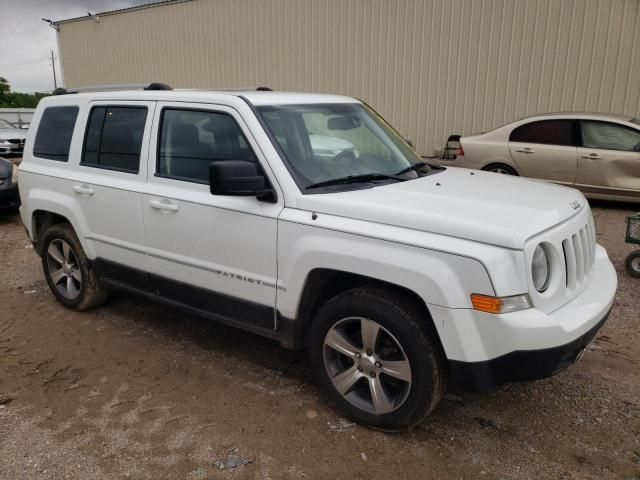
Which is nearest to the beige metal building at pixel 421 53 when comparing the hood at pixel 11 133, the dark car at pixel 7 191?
the hood at pixel 11 133

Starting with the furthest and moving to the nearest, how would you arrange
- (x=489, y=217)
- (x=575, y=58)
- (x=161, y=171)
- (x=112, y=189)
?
(x=575, y=58)
(x=112, y=189)
(x=161, y=171)
(x=489, y=217)

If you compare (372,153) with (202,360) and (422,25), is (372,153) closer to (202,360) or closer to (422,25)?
(202,360)

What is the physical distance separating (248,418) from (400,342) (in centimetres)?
110

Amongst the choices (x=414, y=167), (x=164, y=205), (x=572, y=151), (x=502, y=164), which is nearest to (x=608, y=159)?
(x=572, y=151)

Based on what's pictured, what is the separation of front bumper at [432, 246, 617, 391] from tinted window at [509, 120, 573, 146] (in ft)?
22.4

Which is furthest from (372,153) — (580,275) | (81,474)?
(81,474)

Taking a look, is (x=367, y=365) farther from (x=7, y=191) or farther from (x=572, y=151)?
(x=7, y=191)

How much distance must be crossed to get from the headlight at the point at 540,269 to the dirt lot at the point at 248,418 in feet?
3.14

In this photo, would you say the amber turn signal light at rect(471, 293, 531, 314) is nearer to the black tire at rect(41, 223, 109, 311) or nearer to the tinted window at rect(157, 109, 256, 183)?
the tinted window at rect(157, 109, 256, 183)

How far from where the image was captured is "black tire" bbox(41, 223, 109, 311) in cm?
471

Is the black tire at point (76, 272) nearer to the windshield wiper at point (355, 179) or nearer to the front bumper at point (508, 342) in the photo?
the windshield wiper at point (355, 179)

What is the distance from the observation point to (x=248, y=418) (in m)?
3.30

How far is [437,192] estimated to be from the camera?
3.22m

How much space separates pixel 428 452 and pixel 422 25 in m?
11.1
